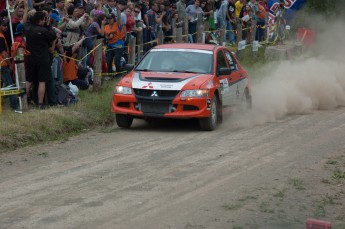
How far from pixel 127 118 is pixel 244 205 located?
6613 mm

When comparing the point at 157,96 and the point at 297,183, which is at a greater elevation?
the point at 157,96

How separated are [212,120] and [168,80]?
114 centimetres

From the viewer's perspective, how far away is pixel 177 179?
11.2m

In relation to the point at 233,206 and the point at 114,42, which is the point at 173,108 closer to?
the point at 114,42

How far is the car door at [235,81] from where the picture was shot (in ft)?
56.7

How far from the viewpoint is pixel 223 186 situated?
1083 cm

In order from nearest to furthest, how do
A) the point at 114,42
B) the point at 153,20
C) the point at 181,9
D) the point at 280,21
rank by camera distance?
1. the point at 114,42
2. the point at 153,20
3. the point at 181,9
4. the point at 280,21

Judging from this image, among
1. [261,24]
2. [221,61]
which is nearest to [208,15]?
[261,24]

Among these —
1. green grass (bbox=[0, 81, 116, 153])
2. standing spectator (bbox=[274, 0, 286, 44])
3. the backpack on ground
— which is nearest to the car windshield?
green grass (bbox=[0, 81, 116, 153])

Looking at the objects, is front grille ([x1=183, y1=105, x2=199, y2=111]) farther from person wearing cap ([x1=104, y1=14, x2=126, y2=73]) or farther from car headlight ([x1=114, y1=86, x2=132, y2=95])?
person wearing cap ([x1=104, y1=14, x2=126, y2=73])

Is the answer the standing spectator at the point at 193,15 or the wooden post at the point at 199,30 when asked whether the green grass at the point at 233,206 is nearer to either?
the wooden post at the point at 199,30

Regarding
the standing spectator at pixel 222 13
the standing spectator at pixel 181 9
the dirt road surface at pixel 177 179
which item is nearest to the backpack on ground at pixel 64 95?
the dirt road surface at pixel 177 179

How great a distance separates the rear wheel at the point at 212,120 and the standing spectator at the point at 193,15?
10.6m

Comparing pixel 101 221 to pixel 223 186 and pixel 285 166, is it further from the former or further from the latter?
pixel 285 166
